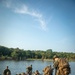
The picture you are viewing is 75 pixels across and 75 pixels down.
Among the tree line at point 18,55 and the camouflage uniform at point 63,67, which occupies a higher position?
the tree line at point 18,55

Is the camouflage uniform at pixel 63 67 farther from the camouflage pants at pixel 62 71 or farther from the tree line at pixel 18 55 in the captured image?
the tree line at pixel 18 55

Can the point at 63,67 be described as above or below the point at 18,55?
below

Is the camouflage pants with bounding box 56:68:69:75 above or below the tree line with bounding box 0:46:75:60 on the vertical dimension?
below

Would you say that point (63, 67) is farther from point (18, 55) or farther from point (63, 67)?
point (18, 55)

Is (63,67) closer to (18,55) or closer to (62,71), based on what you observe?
(62,71)

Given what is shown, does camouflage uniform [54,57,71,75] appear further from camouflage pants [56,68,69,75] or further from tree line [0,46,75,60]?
tree line [0,46,75,60]

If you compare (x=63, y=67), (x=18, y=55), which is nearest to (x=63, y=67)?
(x=63, y=67)

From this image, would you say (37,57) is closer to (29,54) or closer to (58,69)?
(29,54)

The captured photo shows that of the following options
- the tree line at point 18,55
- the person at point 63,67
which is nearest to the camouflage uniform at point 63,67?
the person at point 63,67

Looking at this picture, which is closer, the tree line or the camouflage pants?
the camouflage pants

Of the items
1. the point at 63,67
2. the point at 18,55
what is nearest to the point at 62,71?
the point at 63,67

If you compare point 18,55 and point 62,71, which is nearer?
point 62,71

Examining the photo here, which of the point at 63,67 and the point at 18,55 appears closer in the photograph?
the point at 63,67

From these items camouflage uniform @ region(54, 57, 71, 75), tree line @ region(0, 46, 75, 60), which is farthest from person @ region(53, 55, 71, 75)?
tree line @ region(0, 46, 75, 60)
